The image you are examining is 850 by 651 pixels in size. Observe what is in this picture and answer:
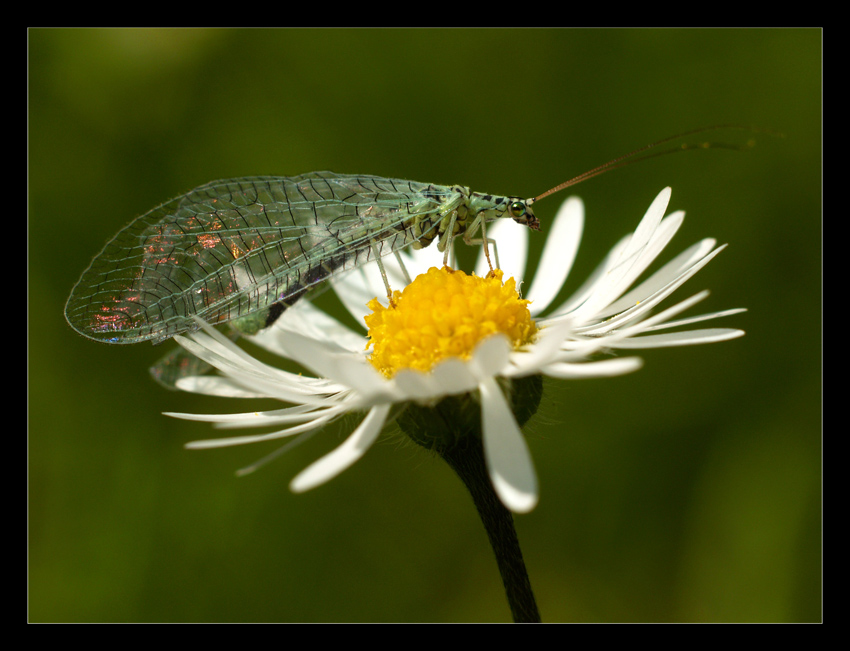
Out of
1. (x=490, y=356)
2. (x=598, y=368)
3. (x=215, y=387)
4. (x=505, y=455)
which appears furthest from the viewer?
(x=215, y=387)

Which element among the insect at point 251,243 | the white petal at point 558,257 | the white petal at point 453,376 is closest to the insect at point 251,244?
the insect at point 251,243

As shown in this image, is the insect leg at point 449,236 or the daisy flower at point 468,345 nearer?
the daisy flower at point 468,345

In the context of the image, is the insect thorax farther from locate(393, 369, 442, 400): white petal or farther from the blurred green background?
locate(393, 369, 442, 400): white petal

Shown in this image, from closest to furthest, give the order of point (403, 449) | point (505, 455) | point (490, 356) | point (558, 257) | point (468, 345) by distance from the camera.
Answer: point (505, 455) → point (490, 356) → point (468, 345) → point (403, 449) → point (558, 257)

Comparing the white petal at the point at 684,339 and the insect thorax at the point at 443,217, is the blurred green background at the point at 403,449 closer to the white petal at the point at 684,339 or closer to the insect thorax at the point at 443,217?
the insect thorax at the point at 443,217

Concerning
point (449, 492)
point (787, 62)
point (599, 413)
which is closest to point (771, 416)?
point (599, 413)

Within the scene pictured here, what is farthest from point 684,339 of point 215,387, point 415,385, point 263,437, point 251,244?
point 251,244

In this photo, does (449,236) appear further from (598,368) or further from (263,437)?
(598,368)

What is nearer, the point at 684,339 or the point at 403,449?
the point at 684,339

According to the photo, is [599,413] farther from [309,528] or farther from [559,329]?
[559,329]
